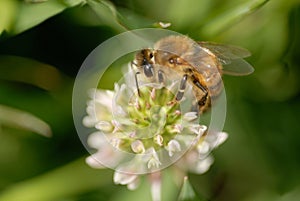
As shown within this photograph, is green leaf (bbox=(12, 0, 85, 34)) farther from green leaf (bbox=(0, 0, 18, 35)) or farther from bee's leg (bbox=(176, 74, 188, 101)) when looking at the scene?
bee's leg (bbox=(176, 74, 188, 101))

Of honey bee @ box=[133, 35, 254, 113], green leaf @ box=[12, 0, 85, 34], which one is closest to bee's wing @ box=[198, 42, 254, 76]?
honey bee @ box=[133, 35, 254, 113]

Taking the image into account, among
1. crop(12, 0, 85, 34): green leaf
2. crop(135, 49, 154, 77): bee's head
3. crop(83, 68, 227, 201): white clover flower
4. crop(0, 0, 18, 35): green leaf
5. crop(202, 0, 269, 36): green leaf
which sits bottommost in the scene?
crop(83, 68, 227, 201): white clover flower

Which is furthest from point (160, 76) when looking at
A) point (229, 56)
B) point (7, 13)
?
point (7, 13)

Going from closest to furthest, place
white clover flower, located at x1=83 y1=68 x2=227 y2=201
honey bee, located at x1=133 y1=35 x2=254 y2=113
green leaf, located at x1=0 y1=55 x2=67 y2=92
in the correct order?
honey bee, located at x1=133 y1=35 x2=254 y2=113 → white clover flower, located at x1=83 y1=68 x2=227 y2=201 → green leaf, located at x1=0 y1=55 x2=67 y2=92

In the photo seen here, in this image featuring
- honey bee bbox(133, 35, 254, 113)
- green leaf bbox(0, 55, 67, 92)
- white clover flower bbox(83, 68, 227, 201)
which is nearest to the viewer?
honey bee bbox(133, 35, 254, 113)

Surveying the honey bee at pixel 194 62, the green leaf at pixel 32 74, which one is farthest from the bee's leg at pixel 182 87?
the green leaf at pixel 32 74

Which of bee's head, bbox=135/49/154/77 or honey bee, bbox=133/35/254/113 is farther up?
bee's head, bbox=135/49/154/77

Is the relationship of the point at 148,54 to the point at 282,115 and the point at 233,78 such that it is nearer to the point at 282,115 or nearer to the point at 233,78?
the point at 233,78

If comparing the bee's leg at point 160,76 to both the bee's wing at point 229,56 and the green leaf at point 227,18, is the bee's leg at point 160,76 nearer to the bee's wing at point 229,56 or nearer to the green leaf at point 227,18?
the bee's wing at point 229,56
